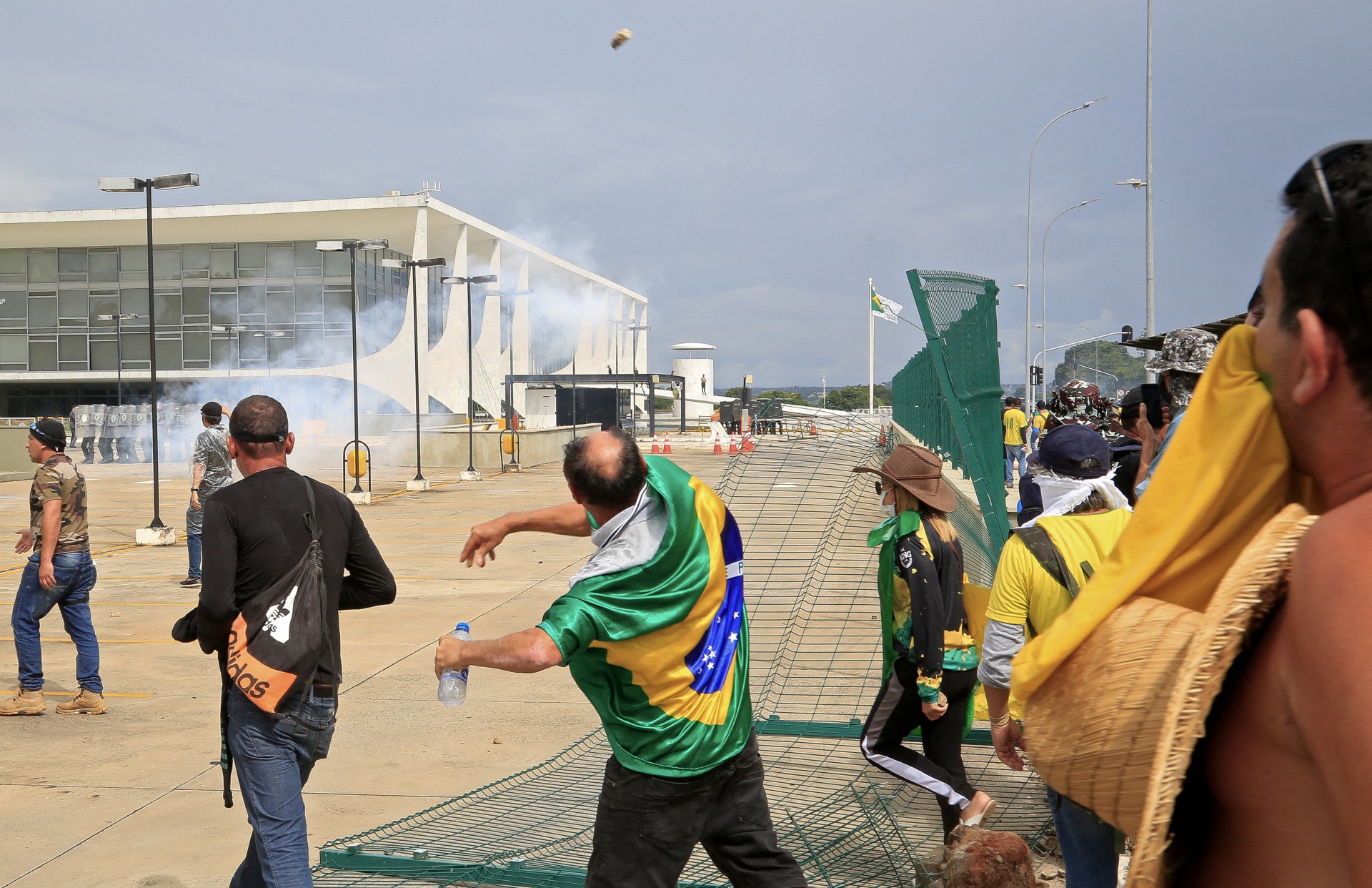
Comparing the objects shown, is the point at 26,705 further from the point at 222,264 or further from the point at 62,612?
the point at 222,264

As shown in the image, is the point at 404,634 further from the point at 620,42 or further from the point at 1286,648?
the point at 1286,648

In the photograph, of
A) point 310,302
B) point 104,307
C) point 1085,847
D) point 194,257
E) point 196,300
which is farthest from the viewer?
point 104,307

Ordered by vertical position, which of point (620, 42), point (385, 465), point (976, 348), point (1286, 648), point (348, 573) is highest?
point (620, 42)

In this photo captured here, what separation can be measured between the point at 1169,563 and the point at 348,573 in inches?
138

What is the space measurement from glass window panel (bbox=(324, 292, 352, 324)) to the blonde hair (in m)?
57.4

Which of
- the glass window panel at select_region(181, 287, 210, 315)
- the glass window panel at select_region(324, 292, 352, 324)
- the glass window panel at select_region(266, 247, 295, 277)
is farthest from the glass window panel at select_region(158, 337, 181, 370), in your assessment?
the glass window panel at select_region(324, 292, 352, 324)

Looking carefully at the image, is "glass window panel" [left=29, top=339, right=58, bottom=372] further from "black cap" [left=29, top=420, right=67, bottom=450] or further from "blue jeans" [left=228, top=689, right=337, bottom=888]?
"blue jeans" [left=228, top=689, right=337, bottom=888]

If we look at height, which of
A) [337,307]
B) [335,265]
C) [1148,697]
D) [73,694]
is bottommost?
[73,694]

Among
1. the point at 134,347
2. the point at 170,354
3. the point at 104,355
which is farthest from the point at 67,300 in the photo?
the point at 170,354

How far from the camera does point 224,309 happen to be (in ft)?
195

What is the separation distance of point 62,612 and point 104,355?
200 ft

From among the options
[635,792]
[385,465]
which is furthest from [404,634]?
[385,465]

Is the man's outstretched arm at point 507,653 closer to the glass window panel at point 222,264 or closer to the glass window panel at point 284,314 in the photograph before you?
the glass window panel at point 284,314

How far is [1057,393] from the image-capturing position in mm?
16344
